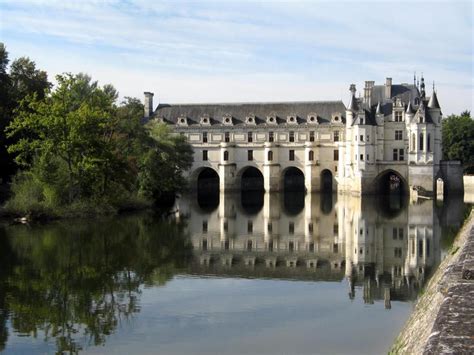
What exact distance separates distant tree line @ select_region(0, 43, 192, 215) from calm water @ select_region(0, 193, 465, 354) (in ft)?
11.0

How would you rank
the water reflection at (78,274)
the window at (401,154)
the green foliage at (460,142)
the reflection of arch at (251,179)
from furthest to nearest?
the reflection of arch at (251,179) → the green foliage at (460,142) → the window at (401,154) → the water reflection at (78,274)

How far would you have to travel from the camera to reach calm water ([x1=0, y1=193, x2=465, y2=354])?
11953mm

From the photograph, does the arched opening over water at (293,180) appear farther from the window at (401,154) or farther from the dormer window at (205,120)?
the window at (401,154)

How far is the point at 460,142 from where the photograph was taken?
6669 cm

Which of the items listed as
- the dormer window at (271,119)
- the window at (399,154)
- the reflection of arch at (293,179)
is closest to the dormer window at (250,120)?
the dormer window at (271,119)

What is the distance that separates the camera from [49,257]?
2083cm

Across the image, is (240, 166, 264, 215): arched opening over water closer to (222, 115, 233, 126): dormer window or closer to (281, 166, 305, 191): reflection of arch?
→ (281, 166, 305, 191): reflection of arch

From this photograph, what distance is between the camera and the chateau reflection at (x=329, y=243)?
62.2ft

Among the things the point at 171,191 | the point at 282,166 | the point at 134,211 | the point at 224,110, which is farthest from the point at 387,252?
the point at 224,110

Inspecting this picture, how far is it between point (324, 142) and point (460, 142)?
15.7 metres

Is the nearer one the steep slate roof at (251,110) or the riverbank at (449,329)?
the riverbank at (449,329)

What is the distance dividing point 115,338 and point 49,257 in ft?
32.1

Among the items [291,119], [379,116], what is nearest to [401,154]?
[379,116]

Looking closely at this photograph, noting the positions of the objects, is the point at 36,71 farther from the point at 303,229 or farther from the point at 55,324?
the point at 55,324
